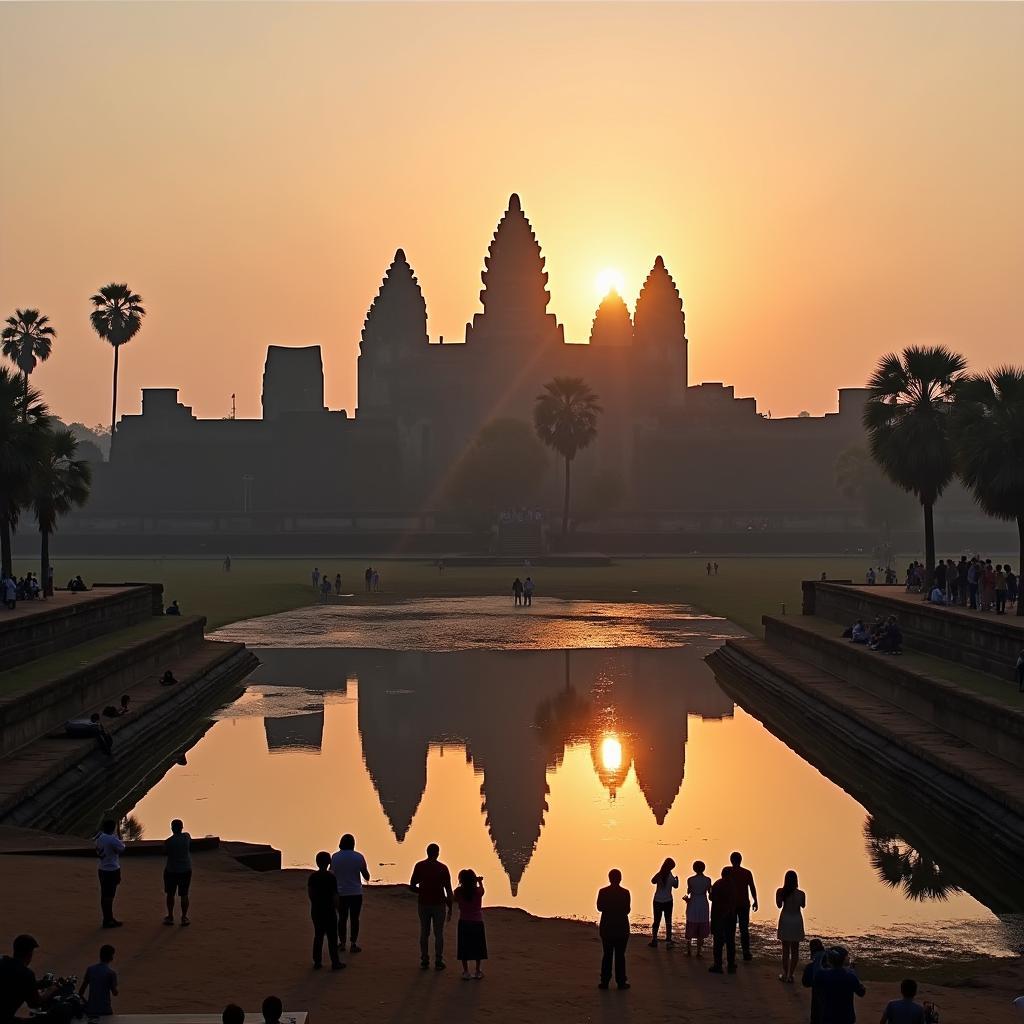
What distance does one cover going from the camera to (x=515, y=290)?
109688 millimetres

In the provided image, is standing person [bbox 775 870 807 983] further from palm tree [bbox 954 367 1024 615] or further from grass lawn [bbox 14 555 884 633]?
grass lawn [bbox 14 555 884 633]

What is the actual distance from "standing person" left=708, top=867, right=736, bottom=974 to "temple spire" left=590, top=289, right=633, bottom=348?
112429 mm

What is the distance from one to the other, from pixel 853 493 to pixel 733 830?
72323mm

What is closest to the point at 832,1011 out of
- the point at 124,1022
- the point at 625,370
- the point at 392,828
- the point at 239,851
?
the point at 124,1022

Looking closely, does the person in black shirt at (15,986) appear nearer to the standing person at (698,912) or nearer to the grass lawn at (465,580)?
the standing person at (698,912)

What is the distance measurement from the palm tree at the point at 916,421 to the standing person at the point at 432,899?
23.6m

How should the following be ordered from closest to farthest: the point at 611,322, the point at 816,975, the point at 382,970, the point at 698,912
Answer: the point at 816,975
the point at 382,970
the point at 698,912
the point at 611,322

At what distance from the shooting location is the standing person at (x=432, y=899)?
11047 mm

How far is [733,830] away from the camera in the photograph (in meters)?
17.1

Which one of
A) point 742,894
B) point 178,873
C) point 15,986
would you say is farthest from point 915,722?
point 15,986

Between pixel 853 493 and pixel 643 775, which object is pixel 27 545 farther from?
pixel 643 775

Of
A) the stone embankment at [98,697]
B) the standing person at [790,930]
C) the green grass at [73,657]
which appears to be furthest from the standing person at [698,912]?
the green grass at [73,657]

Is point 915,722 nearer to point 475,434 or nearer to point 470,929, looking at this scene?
point 470,929

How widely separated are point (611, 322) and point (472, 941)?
114 meters
